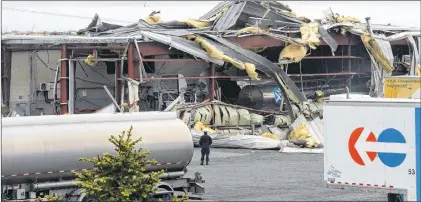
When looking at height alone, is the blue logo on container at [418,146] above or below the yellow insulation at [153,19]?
below

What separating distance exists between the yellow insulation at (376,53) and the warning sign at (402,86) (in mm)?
22480

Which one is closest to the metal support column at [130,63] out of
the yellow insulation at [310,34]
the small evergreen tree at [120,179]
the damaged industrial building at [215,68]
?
the damaged industrial building at [215,68]

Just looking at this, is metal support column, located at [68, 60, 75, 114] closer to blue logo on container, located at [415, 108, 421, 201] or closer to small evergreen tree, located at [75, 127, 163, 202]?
small evergreen tree, located at [75, 127, 163, 202]

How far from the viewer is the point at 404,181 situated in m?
18.9

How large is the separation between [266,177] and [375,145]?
9783 millimetres

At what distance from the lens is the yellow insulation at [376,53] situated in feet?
148

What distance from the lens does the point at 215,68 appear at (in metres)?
44.1

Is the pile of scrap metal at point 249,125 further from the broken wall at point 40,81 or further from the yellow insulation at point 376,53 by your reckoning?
the broken wall at point 40,81

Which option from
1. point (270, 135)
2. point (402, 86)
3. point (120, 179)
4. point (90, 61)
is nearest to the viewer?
→ point (120, 179)

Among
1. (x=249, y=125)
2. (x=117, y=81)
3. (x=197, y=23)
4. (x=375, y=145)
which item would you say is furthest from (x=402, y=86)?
(x=197, y=23)

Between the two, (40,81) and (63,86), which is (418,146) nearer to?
(63,86)

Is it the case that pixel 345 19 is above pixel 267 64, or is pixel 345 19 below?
above

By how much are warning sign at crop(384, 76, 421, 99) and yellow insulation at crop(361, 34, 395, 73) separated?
22480 millimetres

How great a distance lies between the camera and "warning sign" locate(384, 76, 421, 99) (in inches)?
821
